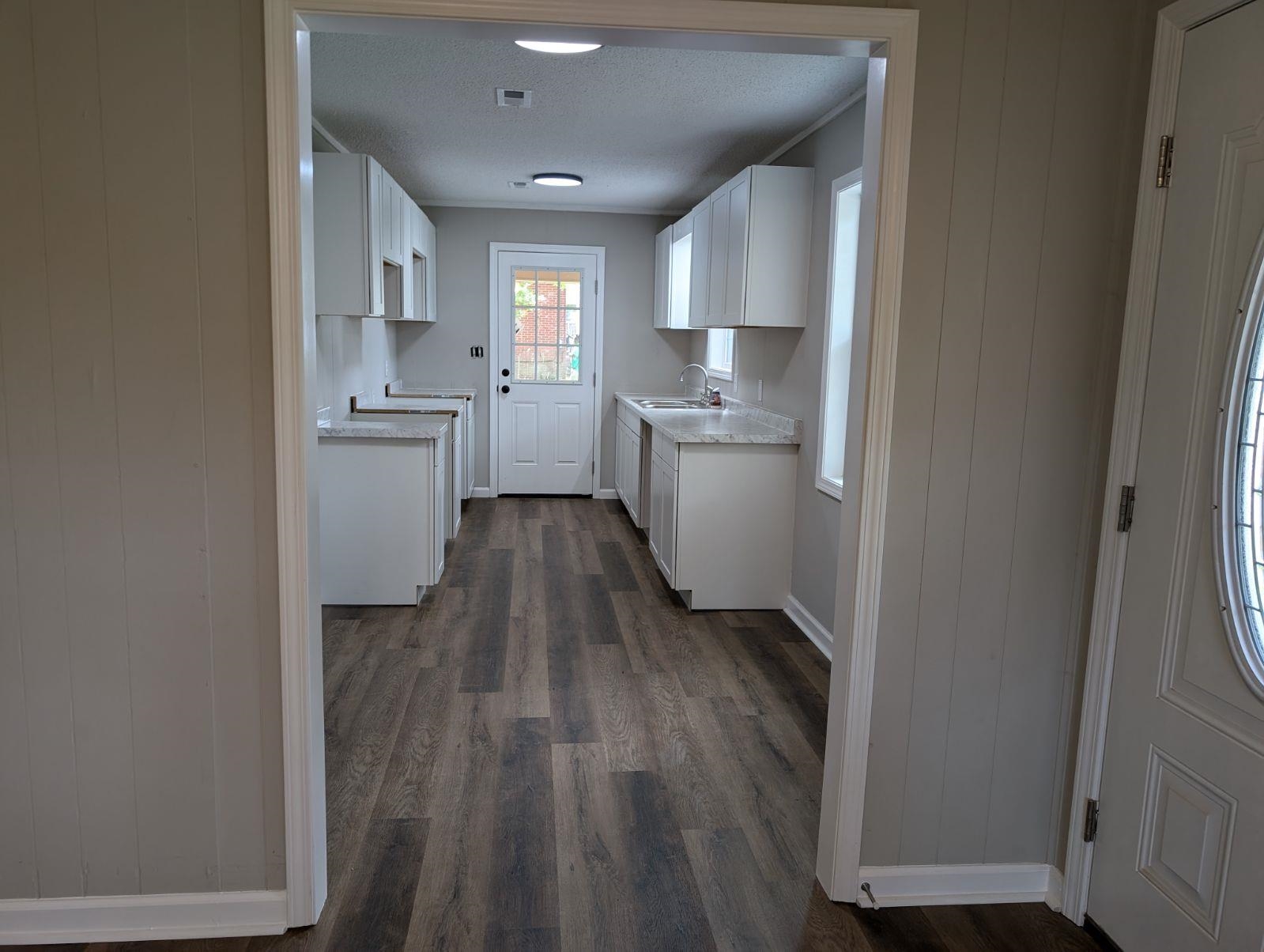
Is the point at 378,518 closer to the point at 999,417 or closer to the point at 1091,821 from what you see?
the point at 999,417

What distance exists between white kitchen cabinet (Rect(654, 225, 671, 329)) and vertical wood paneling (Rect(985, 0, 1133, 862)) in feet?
16.3

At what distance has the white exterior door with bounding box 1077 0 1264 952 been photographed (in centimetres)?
172

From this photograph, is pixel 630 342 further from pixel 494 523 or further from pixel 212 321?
pixel 212 321

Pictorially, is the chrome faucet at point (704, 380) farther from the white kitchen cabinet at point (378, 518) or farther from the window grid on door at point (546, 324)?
the white kitchen cabinet at point (378, 518)

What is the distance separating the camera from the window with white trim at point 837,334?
13.4 ft

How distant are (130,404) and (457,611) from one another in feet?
9.10

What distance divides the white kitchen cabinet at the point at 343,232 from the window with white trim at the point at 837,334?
2.17 metres

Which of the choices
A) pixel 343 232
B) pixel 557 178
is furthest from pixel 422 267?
pixel 343 232

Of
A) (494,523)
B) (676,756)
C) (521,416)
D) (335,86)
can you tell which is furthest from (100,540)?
(521,416)

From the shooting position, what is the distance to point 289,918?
2.13 metres

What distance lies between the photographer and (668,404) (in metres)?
6.55

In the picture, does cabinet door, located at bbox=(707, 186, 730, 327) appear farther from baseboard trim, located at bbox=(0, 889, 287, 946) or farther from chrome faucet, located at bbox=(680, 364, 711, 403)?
baseboard trim, located at bbox=(0, 889, 287, 946)

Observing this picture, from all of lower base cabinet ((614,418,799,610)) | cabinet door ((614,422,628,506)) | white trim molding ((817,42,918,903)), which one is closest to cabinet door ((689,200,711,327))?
lower base cabinet ((614,418,799,610))

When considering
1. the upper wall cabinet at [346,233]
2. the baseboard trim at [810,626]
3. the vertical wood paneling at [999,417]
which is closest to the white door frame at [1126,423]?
the vertical wood paneling at [999,417]
